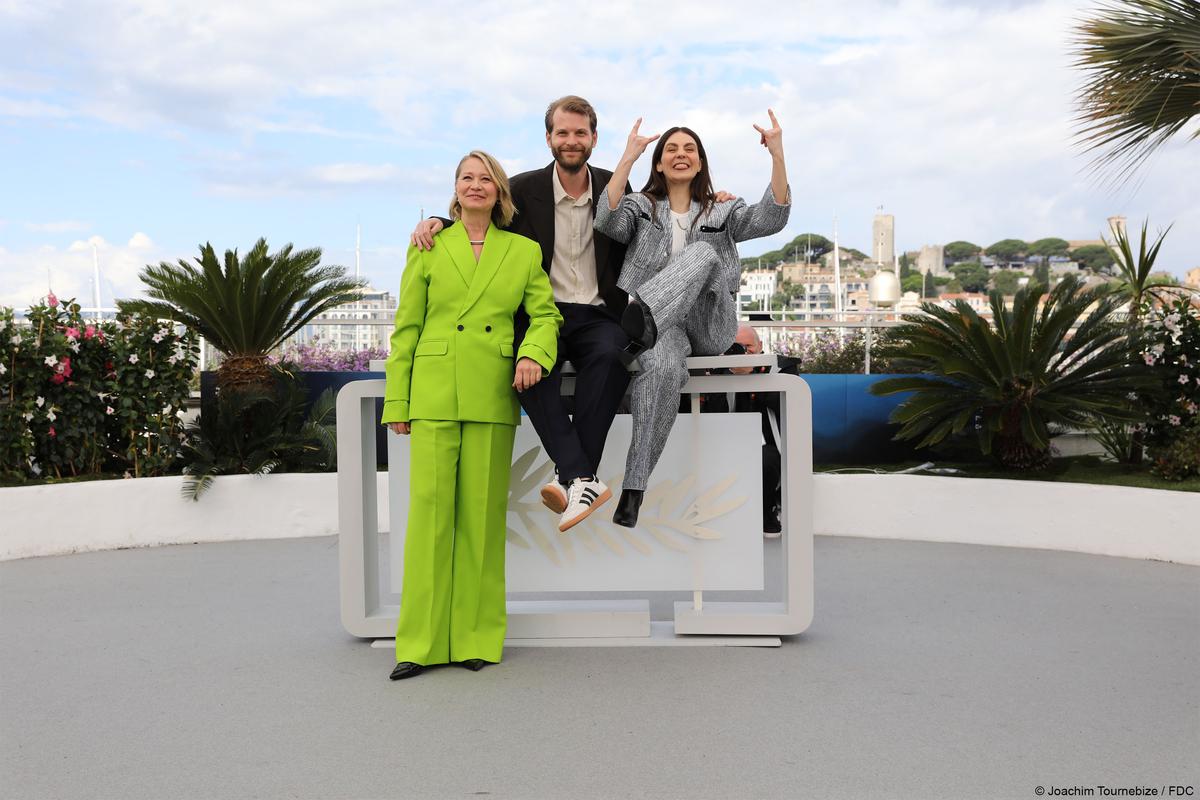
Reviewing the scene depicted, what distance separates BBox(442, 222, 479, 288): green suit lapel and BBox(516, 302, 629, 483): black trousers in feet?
1.04

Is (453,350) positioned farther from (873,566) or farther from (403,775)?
(873,566)

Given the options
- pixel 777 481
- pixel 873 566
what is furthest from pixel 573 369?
pixel 777 481

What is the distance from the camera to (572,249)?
5031 millimetres

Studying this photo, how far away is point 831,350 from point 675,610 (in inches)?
307

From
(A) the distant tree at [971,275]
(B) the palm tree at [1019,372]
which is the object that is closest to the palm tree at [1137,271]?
(B) the palm tree at [1019,372]

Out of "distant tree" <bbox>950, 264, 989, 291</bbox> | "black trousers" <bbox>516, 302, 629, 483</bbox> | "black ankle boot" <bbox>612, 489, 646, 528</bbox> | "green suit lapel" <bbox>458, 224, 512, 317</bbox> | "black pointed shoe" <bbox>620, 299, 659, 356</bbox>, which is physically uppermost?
"distant tree" <bbox>950, 264, 989, 291</bbox>

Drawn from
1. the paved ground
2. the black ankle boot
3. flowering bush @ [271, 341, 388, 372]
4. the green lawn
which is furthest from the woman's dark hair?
flowering bush @ [271, 341, 388, 372]

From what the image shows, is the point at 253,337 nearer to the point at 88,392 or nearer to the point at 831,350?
the point at 88,392

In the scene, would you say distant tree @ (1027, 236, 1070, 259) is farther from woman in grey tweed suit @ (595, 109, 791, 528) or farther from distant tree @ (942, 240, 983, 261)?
woman in grey tweed suit @ (595, 109, 791, 528)

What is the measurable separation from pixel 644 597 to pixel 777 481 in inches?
88.8

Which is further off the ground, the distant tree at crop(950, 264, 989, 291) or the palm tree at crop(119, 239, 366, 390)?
the distant tree at crop(950, 264, 989, 291)

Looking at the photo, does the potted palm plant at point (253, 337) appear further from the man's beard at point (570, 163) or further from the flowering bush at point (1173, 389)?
the flowering bush at point (1173, 389)

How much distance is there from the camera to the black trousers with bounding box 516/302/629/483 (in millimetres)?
4488

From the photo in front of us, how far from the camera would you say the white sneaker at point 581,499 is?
169 inches
